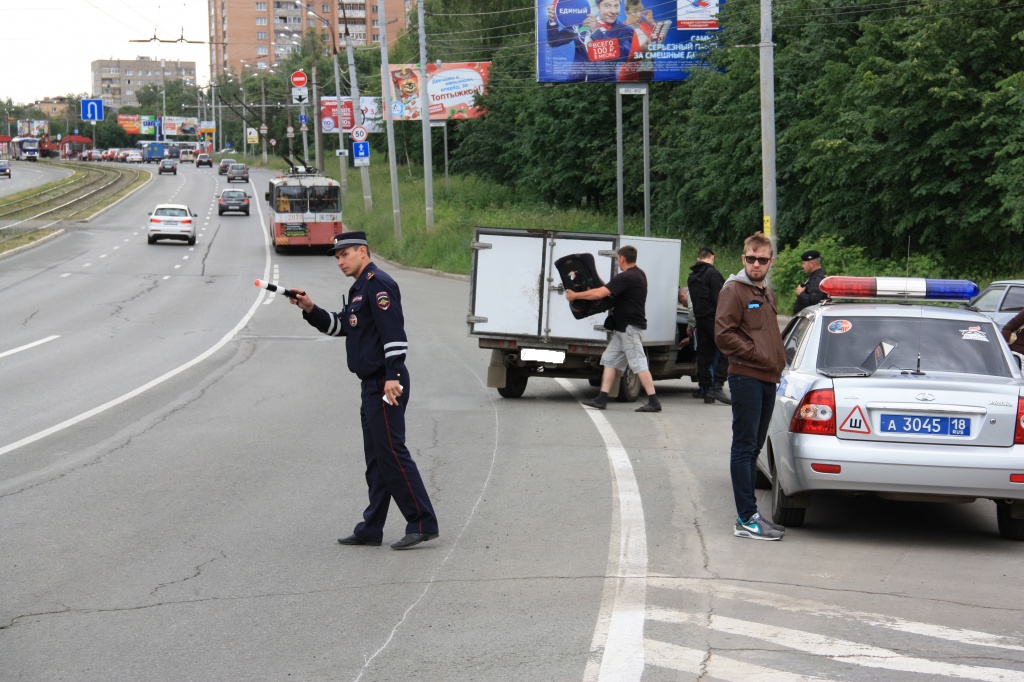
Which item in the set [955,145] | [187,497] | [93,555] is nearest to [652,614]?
[93,555]

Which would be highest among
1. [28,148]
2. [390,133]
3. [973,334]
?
[28,148]

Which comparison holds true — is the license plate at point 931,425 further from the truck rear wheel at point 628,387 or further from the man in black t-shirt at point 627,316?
the truck rear wheel at point 628,387

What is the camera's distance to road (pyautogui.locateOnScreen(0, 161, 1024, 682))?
541 cm

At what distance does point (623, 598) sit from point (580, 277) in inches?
322

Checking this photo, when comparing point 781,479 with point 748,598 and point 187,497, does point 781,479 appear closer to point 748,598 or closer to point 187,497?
point 748,598

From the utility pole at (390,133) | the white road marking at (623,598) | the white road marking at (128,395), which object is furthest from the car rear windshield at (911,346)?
the utility pole at (390,133)

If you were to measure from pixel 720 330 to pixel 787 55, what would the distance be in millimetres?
26830

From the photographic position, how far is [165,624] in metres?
5.87

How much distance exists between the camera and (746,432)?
7.77 m

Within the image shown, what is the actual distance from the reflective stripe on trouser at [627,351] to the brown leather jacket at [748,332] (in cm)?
575

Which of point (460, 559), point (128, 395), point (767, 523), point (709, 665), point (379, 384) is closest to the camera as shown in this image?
point (709, 665)

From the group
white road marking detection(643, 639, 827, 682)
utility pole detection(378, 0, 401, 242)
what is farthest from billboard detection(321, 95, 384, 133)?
white road marking detection(643, 639, 827, 682)

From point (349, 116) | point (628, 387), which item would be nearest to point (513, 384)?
point (628, 387)

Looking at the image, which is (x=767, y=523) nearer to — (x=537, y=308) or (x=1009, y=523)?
(x=1009, y=523)
